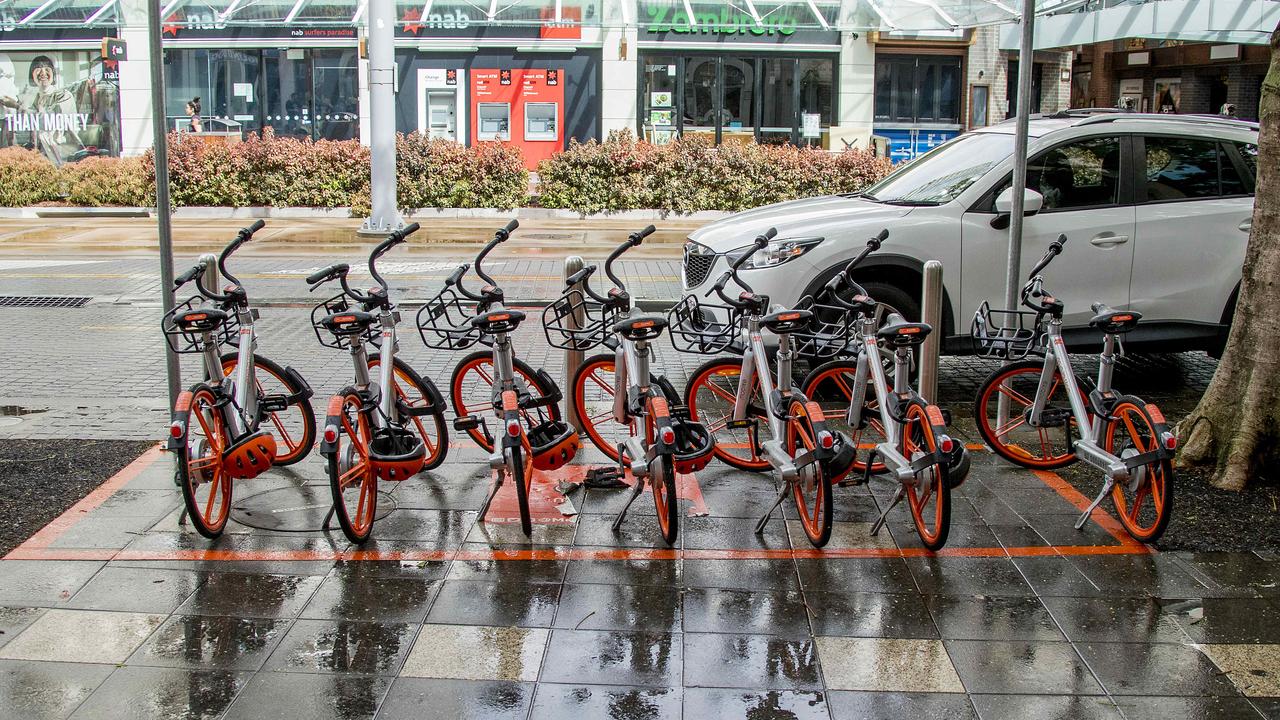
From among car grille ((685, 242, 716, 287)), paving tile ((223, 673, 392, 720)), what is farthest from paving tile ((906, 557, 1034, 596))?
car grille ((685, 242, 716, 287))

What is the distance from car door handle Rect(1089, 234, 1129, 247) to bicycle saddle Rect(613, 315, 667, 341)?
13.4 ft

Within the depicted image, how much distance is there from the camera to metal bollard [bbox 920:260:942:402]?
707cm

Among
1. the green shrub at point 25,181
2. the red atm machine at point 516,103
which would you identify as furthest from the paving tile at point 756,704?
the red atm machine at point 516,103

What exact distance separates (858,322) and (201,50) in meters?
24.2

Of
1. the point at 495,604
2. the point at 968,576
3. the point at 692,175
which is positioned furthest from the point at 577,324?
the point at 692,175

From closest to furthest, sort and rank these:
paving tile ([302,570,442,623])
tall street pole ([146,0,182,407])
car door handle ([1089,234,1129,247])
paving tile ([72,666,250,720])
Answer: paving tile ([72,666,250,720])
paving tile ([302,570,442,623])
tall street pole ([146,0,182,407])
car door handle ([1089,234,1129,247])

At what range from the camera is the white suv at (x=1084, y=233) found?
8609 millimetres

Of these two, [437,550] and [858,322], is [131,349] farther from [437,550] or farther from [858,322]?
[858,322]

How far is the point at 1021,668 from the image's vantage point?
4430 mm

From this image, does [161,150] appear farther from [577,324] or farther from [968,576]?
[968,576]

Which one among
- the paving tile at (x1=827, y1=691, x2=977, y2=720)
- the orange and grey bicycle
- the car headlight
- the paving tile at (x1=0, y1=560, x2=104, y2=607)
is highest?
Answer: the car headlight

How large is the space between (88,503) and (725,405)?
3.28 metres

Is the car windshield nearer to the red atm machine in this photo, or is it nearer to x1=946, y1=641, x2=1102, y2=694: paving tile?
x1=946, y1=641, x2=1102, y2=694: paving tile

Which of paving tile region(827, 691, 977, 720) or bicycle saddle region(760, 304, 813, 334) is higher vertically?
bicycle saddle region(760, 304, 813, 334)
